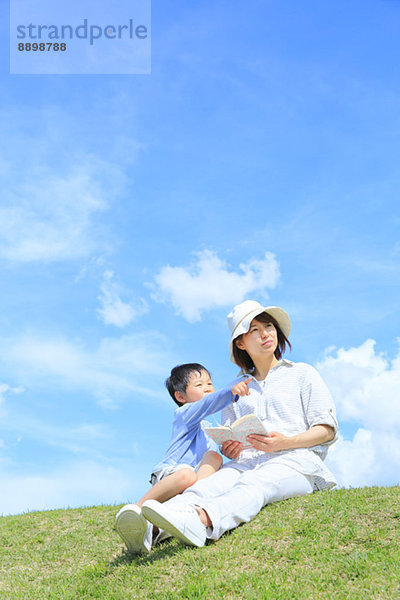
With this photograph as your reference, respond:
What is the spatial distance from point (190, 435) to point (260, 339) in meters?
1.30

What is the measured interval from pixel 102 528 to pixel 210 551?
2826 mm

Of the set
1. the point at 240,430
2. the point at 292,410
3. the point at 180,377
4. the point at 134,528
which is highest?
the point at 180,377

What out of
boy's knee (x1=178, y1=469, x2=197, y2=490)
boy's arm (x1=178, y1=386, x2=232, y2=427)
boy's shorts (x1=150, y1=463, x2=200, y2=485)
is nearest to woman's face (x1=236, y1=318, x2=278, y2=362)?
boy's arm (x1=178, y1=386, x2=232, y2=427)

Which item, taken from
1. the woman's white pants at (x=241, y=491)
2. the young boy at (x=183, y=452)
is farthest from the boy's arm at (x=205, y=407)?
the woman's white pants at (x=241, y=491)

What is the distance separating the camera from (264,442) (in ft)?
19.2

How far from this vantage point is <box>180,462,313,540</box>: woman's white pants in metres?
5.27

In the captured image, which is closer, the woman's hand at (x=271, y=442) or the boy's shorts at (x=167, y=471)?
the woman's hand at (x=271, y=442)

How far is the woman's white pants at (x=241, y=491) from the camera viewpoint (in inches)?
207

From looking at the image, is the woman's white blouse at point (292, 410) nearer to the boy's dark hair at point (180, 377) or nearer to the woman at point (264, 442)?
the woman at point (264, 442)

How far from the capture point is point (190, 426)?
6406mm

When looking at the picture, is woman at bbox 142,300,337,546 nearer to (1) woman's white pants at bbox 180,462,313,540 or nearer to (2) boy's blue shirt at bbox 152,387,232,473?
(1) woman's white pants at bbox 180,462,313,540

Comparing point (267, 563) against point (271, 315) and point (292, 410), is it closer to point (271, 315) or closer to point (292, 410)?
point (292, 410)

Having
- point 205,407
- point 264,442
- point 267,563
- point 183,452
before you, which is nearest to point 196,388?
point 183,452

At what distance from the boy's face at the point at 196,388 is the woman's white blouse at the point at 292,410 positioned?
1.83 feet
